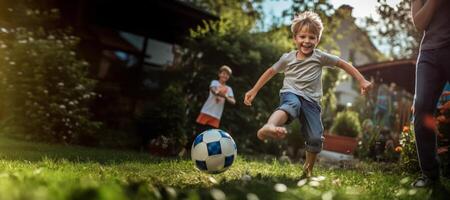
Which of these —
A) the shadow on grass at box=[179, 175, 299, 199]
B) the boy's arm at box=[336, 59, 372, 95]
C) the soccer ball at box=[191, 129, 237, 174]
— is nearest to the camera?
the shadow on grass at box=[179, 175, 299, 199]

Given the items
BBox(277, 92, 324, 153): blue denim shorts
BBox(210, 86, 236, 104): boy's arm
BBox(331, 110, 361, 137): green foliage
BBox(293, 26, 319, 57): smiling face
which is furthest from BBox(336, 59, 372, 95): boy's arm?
BBox(331, 110, 361, 137): green foliage

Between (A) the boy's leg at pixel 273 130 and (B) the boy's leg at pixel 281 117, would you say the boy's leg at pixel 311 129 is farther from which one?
(A) the boy's leg at pixel 273 130

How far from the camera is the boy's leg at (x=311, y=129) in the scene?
478 centimetres

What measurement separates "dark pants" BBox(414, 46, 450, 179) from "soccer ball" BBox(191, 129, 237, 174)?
5.68 ft

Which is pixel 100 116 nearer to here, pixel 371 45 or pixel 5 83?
pixel 5 83

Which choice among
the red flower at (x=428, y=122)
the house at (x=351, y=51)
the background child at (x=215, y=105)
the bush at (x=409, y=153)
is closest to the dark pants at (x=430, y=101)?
the red flower at (x=428, y=122)

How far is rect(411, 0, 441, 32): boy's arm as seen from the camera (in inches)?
160

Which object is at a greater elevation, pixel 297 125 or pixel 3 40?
pixel 3 40

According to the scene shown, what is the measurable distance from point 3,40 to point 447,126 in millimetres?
7579

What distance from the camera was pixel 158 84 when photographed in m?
13.8

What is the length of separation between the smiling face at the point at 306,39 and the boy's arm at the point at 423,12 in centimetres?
102

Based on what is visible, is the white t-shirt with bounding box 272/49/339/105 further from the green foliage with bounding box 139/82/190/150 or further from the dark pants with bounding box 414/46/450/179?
the green foliage with bounding box 139/82/190/150

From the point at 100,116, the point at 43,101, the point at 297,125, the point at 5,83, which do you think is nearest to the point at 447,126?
the point at 297,125

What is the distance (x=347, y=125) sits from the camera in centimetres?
1334
